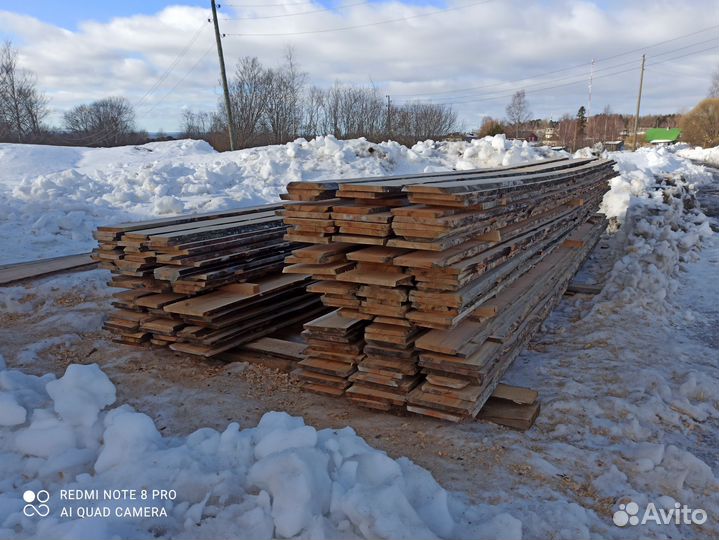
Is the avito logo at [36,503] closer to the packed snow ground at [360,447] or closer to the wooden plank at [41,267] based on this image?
the packed snow ground at [360,447]

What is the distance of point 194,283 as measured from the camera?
4902 mm

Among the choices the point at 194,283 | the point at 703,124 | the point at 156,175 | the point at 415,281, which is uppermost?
the point at 703,124

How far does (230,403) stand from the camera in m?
4.20

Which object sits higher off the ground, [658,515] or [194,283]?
[194,283]

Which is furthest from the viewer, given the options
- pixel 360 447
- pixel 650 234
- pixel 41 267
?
pixel 650 234

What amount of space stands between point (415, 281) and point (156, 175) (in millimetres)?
12542

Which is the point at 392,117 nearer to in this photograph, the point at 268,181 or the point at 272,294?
the point at 268,181

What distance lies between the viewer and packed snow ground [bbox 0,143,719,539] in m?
2.46

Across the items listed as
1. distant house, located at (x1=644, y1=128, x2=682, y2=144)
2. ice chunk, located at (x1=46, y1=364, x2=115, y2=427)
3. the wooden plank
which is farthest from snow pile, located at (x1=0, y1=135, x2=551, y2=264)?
distant house, located at (x1=644, y1=128, x2=682, y2=144)

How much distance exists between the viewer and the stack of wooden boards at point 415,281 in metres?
3.58

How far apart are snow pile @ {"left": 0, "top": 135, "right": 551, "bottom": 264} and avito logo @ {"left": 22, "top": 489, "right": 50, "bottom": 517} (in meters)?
7.45

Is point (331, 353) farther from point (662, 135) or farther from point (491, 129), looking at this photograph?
point (662, 135)

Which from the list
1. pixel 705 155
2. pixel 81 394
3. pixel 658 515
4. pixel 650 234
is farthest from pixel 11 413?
pixel 705 155

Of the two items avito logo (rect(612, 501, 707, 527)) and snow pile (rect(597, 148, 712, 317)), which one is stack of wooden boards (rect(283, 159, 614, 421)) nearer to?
avito logo (rect(612, 501, 707, 527))
